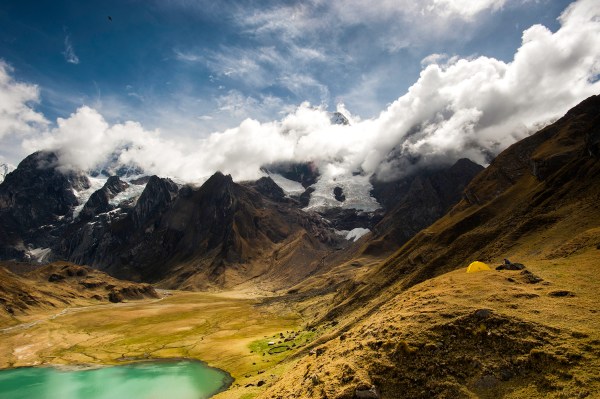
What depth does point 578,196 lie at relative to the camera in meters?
93.7

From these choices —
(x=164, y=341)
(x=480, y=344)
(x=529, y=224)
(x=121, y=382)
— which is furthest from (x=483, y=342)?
(x=164, y=341)

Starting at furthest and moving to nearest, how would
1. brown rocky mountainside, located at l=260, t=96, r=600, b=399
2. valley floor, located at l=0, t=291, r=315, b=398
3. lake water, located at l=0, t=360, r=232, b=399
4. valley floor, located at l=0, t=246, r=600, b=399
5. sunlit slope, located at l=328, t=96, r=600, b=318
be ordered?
valley floor, located at l=0, t=291, r=315, b=398
lake water, located at l=0, t=360, r=232, b=399
sunlit slope, located at l=328, t=96, r=600, b=318
brown rocky mountainside, located at l=260, t=96, r=600, b=399
valley floor, located at l=0, t=246, r=600, b=399

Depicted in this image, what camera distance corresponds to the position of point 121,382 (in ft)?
330

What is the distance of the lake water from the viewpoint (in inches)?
3442

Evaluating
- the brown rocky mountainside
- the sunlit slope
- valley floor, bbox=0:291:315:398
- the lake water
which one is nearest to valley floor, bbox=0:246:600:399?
the brown rocky mountainside

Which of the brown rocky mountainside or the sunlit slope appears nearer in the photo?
the brown rocky mountainside

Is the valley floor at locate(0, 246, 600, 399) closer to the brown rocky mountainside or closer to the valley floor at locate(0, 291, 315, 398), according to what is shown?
the brown rocky mountainside

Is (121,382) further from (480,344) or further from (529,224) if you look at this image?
(529,224)

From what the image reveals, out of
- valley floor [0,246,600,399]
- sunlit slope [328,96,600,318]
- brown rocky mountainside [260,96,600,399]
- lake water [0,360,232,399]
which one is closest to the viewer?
valley floor [0,246,600,399]

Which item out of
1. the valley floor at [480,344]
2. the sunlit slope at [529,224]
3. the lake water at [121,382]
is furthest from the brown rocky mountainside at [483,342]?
the lake water at [121,382]

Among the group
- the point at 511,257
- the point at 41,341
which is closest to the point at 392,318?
the point at 511,257

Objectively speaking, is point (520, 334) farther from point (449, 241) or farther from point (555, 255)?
point (449, 241)

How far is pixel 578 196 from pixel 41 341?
190340mm

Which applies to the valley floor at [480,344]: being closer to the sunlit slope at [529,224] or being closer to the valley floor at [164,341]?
the sunlit slope at [529,224]
